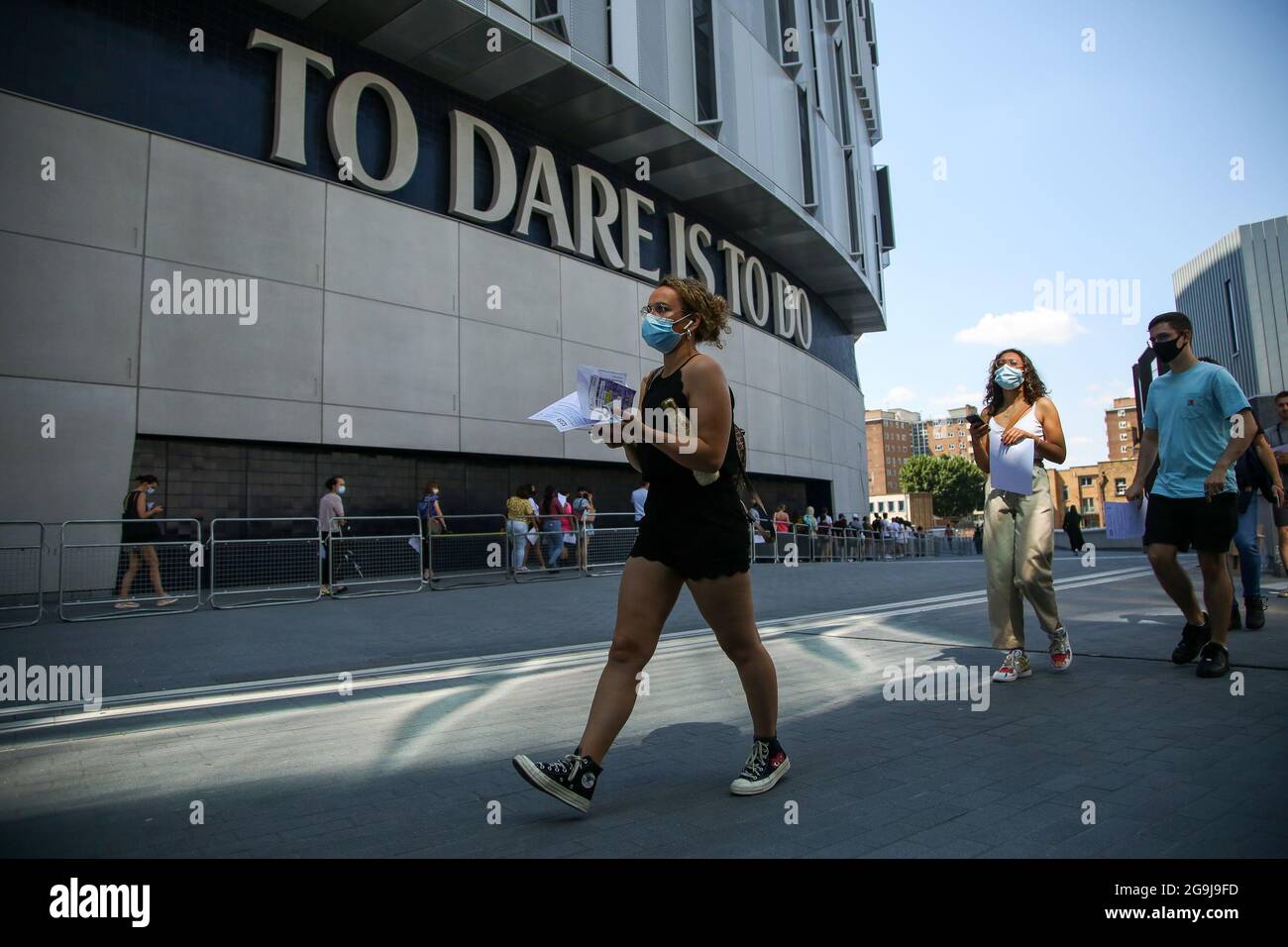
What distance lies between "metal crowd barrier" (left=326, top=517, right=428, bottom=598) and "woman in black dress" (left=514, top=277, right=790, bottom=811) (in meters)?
9.18

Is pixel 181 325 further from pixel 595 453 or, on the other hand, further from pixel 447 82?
pixel 595 453

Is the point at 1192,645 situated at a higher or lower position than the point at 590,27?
lower

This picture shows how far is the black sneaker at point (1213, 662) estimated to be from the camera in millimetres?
4555

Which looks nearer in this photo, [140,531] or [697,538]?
[697,538]

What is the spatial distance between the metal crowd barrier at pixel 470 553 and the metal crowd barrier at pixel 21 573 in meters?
4.80

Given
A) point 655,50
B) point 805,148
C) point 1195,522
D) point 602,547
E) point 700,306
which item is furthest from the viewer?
point 805,148

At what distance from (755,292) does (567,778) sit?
26189mm

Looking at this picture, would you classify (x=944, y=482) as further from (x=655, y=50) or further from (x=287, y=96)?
Result: (x=287, y=96)

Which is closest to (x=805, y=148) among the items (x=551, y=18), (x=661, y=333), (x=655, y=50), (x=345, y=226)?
(x=655, y=50)

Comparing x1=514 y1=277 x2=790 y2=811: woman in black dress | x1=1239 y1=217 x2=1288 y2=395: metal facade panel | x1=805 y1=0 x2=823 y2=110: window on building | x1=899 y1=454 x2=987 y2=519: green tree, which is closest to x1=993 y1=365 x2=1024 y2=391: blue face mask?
x1=514 y1=277 x2=790 y2=811: woman in black dress

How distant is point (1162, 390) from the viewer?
16.7 ft

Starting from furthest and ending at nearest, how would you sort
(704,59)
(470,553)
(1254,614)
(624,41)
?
(704,59) → (624,41) → (470,553) → (1254,614)

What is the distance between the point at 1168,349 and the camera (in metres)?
4.92
